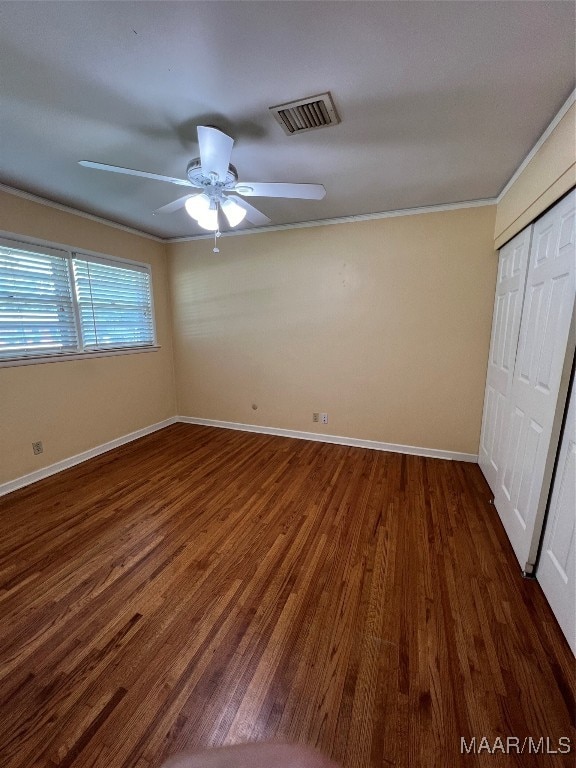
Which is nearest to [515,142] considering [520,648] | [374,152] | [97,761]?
[374,152]

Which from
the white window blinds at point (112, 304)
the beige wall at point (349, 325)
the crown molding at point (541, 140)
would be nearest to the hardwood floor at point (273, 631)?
the beige wall at point (349, 325)

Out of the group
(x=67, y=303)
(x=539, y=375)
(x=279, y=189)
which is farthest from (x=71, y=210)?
(x=539, y=375)

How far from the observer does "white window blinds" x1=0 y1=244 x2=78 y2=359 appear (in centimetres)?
252

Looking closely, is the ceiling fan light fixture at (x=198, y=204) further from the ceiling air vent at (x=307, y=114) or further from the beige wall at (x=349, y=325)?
the beige wall at (x=349, y=325)

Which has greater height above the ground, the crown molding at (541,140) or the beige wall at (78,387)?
the crown molding at (541,140)

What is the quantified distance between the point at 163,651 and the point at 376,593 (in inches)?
42.1

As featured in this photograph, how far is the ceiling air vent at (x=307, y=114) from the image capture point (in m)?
1.51

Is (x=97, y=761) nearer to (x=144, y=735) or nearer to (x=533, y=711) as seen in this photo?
(x=144, y=735)

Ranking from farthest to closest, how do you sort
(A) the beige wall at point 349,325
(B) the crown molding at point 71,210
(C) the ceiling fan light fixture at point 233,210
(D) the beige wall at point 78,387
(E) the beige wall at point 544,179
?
1. (A) the beige wall at point 349,325
2. (D) the beige wall at point 78,387
3. (B) the crown molding at point 71,210
4. (C) the ceiling fan light fixture at point 233,210
5. (E) the beige wall at point 544,179

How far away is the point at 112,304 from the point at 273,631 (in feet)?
11.2

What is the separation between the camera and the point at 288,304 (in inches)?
140

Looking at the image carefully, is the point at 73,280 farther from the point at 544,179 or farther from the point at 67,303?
the point at 544,179

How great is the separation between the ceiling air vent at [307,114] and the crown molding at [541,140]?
1.11 meters
